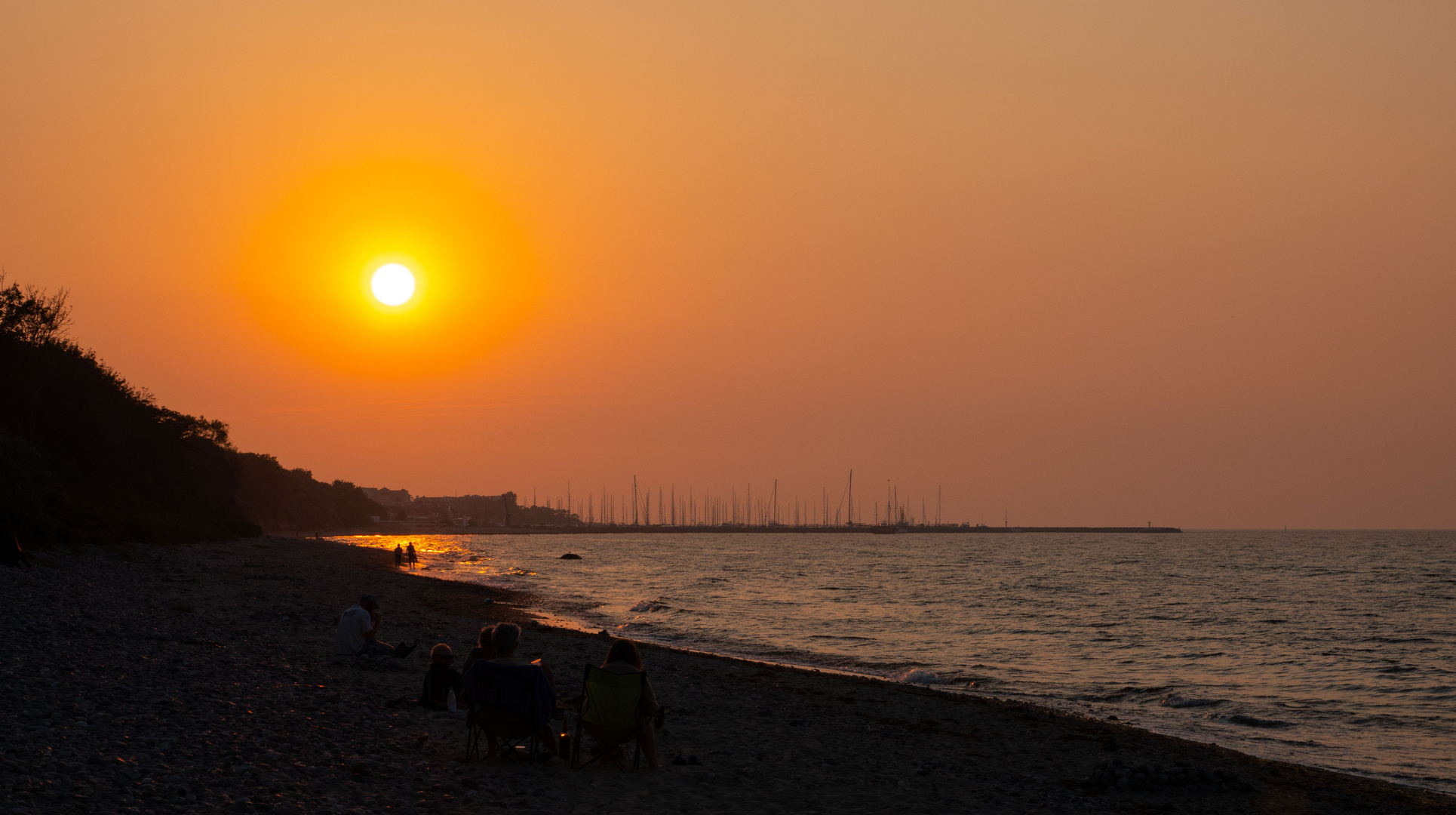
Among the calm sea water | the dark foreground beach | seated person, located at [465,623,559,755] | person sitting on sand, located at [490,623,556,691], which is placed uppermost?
person sitting on sand, located at [490,623,556,691]

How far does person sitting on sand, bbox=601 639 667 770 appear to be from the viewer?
10.2 metres

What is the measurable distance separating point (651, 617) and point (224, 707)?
29.5m

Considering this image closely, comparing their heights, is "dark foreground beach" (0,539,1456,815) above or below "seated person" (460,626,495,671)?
below

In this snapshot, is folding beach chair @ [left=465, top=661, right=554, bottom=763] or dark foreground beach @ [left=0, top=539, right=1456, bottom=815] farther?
folding beach chair @ [left=465, top=661, right=554, bottom=763]

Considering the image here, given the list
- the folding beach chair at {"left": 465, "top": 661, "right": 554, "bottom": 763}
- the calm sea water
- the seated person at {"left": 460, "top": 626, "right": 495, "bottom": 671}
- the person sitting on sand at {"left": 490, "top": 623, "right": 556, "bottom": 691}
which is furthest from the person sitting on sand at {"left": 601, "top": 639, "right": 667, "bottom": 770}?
the calm sea water

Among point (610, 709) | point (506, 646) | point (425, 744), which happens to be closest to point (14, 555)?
point (425, 744)

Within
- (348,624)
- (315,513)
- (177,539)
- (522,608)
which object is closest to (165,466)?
(177,539)

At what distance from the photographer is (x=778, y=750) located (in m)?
13.0

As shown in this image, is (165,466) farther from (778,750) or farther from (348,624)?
(778,750)

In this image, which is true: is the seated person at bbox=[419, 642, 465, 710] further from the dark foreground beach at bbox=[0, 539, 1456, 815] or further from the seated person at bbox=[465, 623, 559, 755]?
the seated person at bbox=[465, 623, 559, 755]

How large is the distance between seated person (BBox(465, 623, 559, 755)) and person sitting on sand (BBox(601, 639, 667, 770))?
2.15 ft

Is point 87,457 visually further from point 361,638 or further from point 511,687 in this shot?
point 511,687

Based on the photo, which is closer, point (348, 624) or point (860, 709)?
point (348, 624)

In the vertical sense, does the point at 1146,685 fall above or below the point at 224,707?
below
